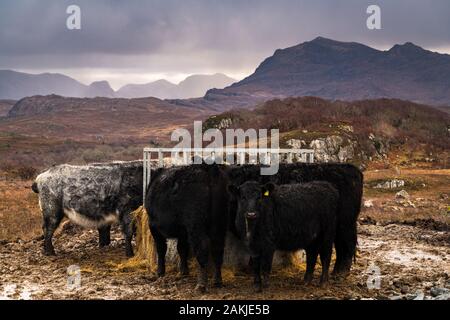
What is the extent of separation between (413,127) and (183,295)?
55992 millimetres

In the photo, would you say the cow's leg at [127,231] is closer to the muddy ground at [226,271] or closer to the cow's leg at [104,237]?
the muddy ground at [226,271]

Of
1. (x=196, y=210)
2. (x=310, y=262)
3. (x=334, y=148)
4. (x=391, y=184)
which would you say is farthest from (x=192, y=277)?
(x=334, y=148)

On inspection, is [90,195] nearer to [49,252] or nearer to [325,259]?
[49,252]

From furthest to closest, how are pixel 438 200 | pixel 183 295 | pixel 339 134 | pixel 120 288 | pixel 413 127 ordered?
pixel 413 127
pixel 339 134
pixel 438 200
pixel 120 288
pixel 183 295

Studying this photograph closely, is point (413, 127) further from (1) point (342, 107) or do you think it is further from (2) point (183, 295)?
(2) point (183, 295)

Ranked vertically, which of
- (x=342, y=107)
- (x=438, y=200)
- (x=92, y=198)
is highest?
(x=342, y=107)

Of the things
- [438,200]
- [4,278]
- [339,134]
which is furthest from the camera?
[339,134]

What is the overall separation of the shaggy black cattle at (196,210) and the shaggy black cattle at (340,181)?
0.72m

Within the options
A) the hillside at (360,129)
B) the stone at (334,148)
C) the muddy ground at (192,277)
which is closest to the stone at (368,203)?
the muddy ground at (192,277)

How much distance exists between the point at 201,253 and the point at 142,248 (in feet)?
10.1

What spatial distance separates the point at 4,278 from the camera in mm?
11523

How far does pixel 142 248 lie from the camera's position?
13.0 meters
